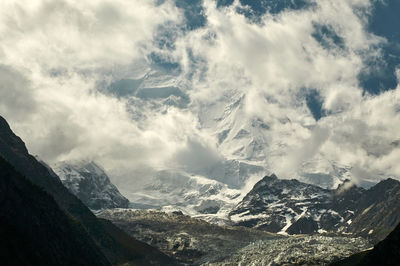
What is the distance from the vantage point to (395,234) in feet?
631

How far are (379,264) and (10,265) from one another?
135 meters

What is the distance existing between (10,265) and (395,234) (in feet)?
466

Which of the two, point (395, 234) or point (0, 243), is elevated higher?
point (0, 243)

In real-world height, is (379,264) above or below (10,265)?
below

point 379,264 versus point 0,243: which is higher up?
point 0,243

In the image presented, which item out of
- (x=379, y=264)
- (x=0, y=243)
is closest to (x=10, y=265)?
(x=0, y=243)

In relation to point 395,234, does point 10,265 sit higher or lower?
higher

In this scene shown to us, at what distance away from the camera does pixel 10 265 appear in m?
191

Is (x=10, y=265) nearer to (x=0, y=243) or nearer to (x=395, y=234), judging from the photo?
(x=0, y=243)

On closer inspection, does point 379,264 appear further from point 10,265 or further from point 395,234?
point 10,265

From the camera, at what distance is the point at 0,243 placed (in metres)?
196

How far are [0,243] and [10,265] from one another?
34.6ft

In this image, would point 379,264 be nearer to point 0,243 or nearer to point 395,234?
point 395,234

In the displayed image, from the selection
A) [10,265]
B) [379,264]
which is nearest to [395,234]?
[379,264]
